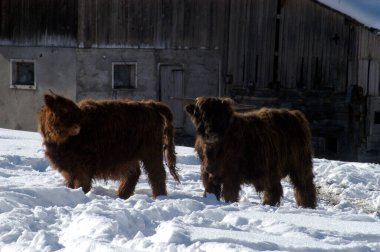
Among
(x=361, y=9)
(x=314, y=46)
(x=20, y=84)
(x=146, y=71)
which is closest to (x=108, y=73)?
(x=146, y=71)

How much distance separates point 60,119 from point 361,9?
20207 millimetres

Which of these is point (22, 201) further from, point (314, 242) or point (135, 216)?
point (314, 242)

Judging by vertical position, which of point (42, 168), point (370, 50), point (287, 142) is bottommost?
point (42, 168)

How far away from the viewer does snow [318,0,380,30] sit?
74.9 ft

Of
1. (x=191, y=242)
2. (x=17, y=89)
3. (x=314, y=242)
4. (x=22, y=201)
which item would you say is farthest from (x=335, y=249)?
(x=17, y=89)

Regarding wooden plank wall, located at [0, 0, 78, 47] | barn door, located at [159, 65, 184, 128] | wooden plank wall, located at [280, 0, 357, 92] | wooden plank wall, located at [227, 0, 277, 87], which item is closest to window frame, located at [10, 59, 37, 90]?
wooden plank wall, located at [0, 0, 78, 47]

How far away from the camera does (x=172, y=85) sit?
22.5 meters

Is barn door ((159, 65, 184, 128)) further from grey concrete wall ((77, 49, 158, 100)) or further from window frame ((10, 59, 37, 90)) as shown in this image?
window frame ((10, 59, 37, 90))

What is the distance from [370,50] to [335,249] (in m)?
18.9

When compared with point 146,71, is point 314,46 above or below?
above

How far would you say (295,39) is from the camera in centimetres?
2284

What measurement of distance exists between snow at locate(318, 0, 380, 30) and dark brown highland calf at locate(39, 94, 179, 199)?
15.7 meters

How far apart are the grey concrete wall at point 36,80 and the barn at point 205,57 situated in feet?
0.11

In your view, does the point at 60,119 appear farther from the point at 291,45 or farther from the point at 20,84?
the point at 291,45
